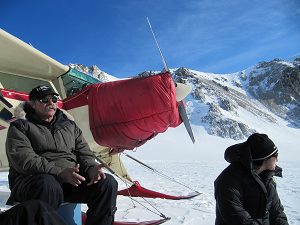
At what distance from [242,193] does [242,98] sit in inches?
3446

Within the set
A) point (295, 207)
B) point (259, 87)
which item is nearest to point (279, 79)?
point (259, 87)

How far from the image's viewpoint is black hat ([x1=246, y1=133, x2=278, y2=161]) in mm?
2721

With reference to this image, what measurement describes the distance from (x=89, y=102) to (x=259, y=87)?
10111 cm

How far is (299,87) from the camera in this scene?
3570 inches

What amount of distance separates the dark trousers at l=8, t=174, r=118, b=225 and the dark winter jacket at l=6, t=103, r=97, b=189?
3.6 inches

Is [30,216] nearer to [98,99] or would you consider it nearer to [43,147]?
[43,147]

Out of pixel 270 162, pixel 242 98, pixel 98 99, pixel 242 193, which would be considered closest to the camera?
pixel 242 193

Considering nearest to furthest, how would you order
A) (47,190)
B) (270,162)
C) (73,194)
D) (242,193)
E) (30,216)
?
1. (30,216)
2. (47,190)
3. (242,193)
4. (270,162)
5. (73,194)

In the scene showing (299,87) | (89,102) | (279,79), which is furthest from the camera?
(279,79)

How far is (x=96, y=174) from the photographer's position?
2744 mm

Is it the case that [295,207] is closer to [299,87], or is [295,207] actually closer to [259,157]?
[259,157]

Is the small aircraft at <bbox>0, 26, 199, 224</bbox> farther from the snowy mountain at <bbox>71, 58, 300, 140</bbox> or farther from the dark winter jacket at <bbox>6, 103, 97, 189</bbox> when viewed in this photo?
the snowy mountain at <bbox>71, 58, 300, 140</bbox>

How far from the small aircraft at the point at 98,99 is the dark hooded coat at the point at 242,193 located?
198 centimetres

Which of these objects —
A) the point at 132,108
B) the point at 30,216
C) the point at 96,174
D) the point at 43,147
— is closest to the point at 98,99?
the point at 132,108
